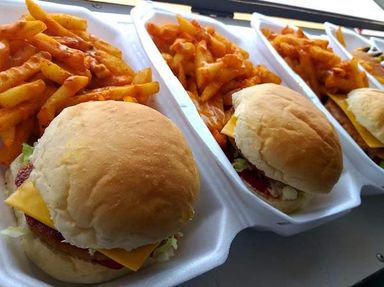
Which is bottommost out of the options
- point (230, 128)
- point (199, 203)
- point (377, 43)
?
point (377, 43)

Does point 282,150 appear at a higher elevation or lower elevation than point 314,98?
higher

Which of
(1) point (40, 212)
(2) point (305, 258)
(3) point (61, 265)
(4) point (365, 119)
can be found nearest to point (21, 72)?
(1) point (40, 212)

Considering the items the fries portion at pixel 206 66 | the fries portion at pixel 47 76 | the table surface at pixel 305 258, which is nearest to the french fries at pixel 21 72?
the fries portion at pixel 47 76

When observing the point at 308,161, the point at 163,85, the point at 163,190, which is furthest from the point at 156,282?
the point at 163,85

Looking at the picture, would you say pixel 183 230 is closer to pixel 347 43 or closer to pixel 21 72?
pixel 21 72

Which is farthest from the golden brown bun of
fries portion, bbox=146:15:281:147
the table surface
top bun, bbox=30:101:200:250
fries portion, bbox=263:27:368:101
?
fries portion, bbox=263:27:368:101

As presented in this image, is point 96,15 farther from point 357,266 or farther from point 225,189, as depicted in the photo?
point 357,266

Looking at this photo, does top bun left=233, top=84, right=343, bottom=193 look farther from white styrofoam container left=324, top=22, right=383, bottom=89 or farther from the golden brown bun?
white styrofoam container left=324, top=22, right=383, bottom=89
